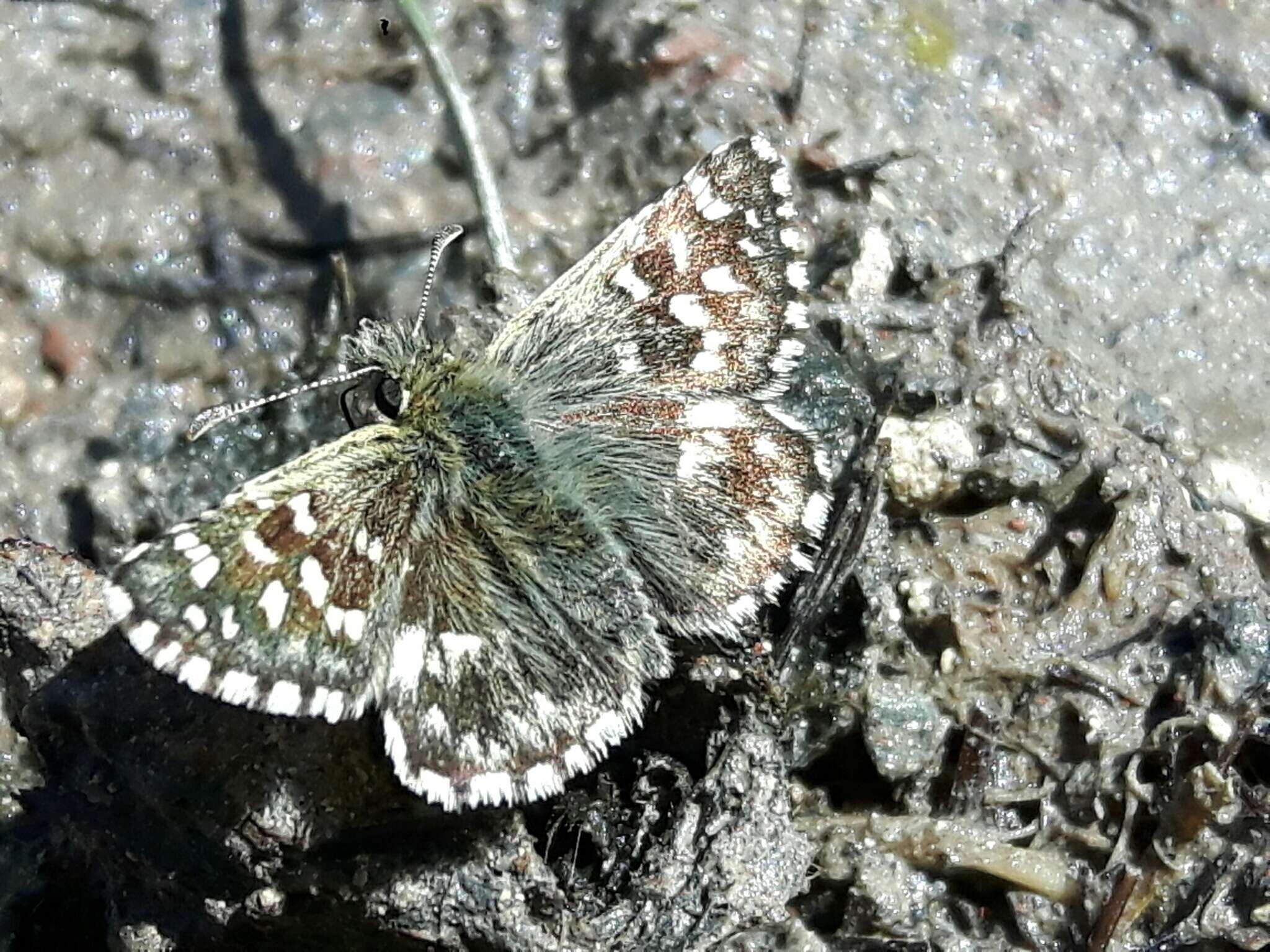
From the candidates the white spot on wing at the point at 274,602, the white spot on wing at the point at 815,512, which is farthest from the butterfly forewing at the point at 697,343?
the white spot on wing at the point at 274,602

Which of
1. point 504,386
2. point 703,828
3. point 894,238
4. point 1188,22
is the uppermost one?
point 1188,22

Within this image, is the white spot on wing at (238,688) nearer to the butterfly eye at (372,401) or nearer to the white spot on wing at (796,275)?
the butterfly eye at (372,401)

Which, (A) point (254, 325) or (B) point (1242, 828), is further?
(A) point (254, 325)

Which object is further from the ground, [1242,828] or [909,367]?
[909,367]

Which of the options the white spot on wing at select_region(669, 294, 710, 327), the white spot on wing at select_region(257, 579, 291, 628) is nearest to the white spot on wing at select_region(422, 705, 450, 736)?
the white spot on wing at select_region(257, 579, 291, 628)

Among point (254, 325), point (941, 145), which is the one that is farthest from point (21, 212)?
point (941, 145)

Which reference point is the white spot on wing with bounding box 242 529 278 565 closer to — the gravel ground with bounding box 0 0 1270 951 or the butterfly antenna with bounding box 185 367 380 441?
the butterfly antenna with bounding box 185 367 380 441

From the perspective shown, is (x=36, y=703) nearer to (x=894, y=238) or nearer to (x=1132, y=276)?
(x=894, y=238)
